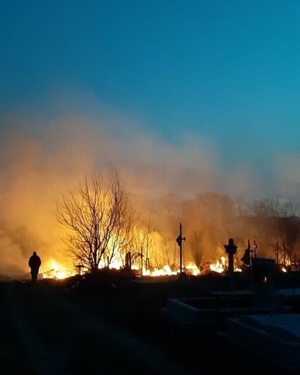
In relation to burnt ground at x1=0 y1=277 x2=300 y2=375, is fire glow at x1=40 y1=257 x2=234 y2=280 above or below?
above

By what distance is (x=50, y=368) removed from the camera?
35.7ft

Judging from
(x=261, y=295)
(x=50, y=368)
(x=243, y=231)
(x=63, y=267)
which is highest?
(x=243, y=231)

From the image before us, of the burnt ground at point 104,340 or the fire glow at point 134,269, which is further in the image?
the fire glow at point 134,269

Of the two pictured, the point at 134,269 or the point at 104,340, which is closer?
the point at 104,340

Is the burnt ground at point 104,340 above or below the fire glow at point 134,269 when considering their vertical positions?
below

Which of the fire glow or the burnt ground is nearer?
the burnt ground

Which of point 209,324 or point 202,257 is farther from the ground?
point 202,257

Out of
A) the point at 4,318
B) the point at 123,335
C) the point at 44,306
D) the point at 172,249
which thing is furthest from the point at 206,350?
the point at 172,249

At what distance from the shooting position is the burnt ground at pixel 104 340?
36.2 feet

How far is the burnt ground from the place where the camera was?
11.0 metres

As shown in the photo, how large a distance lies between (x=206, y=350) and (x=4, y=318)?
721 cm

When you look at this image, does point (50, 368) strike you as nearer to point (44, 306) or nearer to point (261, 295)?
point (261, 295)

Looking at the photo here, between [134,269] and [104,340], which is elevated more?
[134,269]

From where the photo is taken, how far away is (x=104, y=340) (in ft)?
45.8
